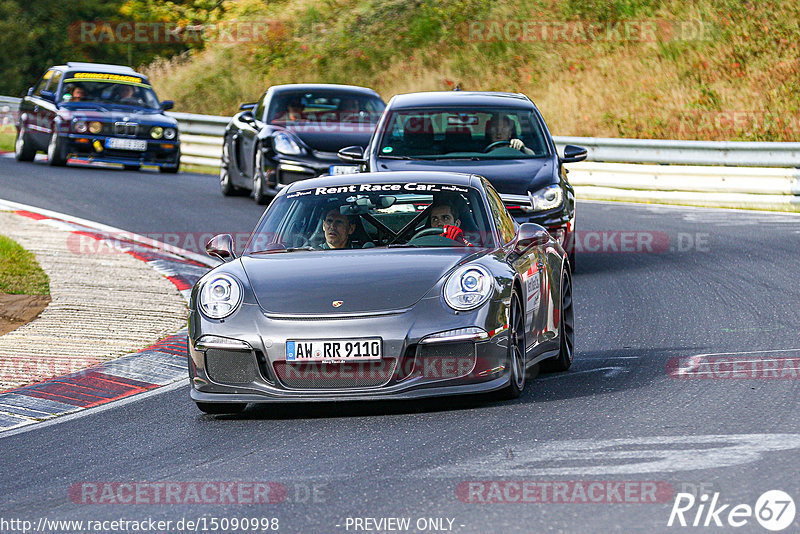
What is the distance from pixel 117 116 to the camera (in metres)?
23.5

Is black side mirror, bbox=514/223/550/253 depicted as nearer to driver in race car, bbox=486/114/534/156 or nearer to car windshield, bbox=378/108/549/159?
car windshield, bbox=378/108/549/159

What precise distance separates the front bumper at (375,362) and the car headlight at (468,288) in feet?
0.20

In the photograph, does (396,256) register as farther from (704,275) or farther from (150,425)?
(704,275)

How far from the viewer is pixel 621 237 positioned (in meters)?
16.2

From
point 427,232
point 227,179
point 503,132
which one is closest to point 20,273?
point 503,132

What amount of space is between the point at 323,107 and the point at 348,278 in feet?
39.6

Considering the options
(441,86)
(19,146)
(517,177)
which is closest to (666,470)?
(517,177)

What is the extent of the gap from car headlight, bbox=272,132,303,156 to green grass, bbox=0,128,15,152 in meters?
12.3

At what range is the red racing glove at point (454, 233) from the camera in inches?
323

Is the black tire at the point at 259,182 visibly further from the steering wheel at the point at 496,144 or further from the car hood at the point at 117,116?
the steering wheel at the point at 496,144

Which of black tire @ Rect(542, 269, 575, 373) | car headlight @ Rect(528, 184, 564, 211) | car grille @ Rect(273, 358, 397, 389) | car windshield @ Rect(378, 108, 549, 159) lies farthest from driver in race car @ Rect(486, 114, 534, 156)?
car grille @ Rect(273, 358, 397, 389)

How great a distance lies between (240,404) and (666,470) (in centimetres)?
270

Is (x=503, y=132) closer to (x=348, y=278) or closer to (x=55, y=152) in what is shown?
(x=348, y=278)

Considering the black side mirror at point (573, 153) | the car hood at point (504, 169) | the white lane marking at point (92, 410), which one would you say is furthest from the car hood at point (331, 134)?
the white lane marking at point (92, 410)
